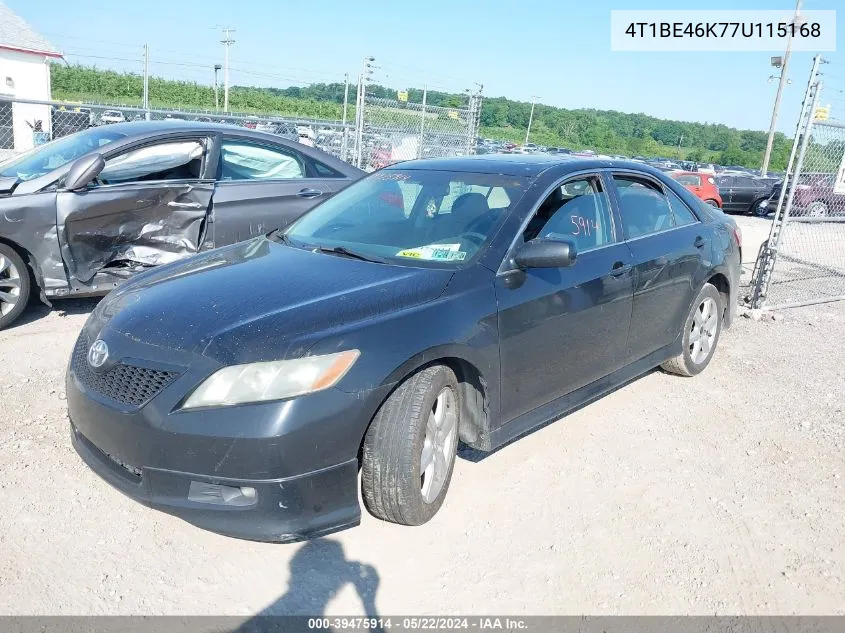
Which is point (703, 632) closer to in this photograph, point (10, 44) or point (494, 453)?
point (494, 453)

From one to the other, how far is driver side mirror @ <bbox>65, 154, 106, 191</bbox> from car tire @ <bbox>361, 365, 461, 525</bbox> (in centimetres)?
364

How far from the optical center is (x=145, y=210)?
5750 millimetres

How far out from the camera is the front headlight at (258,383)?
8.62 ft

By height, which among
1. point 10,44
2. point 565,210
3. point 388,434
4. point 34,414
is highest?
point 10,44

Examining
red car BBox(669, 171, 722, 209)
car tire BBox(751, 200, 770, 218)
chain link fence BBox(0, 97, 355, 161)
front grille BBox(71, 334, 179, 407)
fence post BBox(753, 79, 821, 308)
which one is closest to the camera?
front grille BBox(71, 334, 179, 407)

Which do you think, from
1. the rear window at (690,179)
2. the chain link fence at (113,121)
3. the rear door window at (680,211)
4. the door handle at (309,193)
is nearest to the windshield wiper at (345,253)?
the rear door window at (680,211)

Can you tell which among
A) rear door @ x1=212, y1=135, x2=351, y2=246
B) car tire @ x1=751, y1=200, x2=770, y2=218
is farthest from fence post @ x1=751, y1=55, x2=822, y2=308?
car tire @ x1=751, y1=200, x2=770, y2=218

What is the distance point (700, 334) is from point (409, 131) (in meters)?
9.05

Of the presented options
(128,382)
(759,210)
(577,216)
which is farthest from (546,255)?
(759,210)

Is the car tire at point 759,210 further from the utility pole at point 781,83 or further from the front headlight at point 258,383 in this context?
the front headlight at point 258,383

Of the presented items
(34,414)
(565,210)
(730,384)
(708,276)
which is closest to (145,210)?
(34,414)

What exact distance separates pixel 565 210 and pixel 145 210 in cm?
353

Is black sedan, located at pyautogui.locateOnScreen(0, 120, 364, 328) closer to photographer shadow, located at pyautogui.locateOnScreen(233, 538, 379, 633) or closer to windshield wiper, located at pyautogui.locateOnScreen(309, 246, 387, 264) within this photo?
windshield wiper, located at pyautogui.locateOnScreen(309, 246, 387, 264)

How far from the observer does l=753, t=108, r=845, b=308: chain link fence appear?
7355 millimetres
